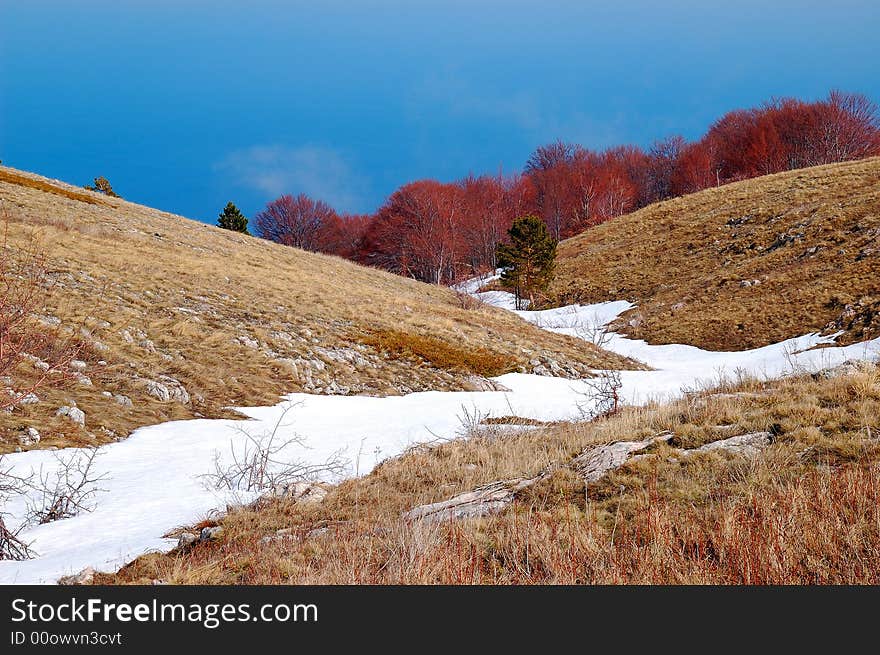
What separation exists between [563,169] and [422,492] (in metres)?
71.0

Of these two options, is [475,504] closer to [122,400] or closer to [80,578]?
[80,578]

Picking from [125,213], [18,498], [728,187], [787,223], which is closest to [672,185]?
[728,187]

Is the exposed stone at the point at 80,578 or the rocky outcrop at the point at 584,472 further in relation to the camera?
the rocky outcrop at the point at 584,472

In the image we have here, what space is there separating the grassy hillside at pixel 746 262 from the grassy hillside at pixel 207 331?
27.9 ft

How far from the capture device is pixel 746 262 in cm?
3262

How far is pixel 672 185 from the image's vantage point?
69.4 m

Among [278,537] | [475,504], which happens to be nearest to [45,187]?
[278,537]

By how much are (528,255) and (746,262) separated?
13.9m

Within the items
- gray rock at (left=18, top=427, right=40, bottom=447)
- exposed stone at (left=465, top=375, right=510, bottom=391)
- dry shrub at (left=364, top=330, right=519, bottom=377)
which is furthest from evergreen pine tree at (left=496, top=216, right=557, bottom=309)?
gray rock at (left=18, top=427, right=40, bottom=447)

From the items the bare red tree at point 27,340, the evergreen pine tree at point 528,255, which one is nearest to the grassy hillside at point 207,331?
the bare red tree at point 27,340

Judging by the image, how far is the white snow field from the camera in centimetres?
466

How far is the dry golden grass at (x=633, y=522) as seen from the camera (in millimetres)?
3076

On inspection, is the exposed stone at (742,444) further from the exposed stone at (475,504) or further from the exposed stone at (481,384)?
the exposed stone at (481,384)

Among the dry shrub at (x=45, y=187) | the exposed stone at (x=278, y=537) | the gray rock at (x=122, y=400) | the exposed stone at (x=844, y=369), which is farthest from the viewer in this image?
the dry shrub at (x=45, y=187)
